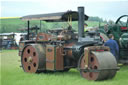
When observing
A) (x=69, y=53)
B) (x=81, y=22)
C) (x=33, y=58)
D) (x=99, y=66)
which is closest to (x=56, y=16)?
(x=81, y=22)

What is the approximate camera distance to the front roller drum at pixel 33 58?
883 centimetres

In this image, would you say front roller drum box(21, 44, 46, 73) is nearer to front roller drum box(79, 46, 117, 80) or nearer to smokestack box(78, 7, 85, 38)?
smokestack box(78, 7, 85, 38)

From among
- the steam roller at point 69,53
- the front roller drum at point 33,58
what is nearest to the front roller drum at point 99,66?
the steam roller at point 69,53

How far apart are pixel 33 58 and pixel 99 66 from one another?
2.53 m

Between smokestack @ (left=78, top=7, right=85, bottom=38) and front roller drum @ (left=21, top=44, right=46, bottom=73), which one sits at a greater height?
smokestack @ (left=78, top=7, right=85, bottom=38)

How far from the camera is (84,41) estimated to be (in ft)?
27.3

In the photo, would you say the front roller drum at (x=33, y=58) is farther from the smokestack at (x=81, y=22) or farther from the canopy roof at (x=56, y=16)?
the smokestack at (x=81, y=22)

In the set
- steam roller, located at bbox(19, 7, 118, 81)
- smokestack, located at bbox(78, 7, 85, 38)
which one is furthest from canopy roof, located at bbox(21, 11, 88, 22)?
smokestack, located at bbox(78, 7, 85, 38)

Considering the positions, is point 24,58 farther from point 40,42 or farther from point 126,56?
point 126,56

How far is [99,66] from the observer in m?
7.27

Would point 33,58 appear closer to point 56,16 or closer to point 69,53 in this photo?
point 69,53

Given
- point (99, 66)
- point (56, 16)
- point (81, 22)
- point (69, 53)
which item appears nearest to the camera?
point (99, 66)

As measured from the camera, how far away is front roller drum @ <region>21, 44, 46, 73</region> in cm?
883

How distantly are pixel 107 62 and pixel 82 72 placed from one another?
A: 771 millimetres
